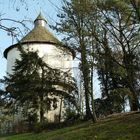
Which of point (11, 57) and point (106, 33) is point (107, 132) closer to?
point (106, 33)

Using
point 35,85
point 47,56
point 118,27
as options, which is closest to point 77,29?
point 118,27

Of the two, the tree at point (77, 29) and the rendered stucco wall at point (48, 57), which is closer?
the tree at point (77, 29)

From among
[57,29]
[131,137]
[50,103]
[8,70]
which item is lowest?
[131,137]

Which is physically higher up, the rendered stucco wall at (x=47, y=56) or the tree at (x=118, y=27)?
the rendered stucco wall at (x=47, y=56)

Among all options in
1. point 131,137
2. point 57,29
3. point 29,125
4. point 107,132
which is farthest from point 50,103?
point 131,137

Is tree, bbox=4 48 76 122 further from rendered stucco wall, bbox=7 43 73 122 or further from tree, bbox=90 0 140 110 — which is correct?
tree, bbox=90 0 140 110

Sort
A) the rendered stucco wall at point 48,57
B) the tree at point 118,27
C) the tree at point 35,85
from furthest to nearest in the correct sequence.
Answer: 1. the rendered stucco wall at point 48,57
2. the tree at point 35,85
3. the tree at point 118,27

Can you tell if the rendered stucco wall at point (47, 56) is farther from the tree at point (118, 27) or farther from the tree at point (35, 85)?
the tree at point (118, 27)

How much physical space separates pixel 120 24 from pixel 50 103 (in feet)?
47.5

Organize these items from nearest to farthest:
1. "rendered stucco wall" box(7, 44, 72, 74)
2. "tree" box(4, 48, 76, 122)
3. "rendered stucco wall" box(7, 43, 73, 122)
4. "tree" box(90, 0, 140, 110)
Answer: "tree" box(90, 0, 140, 110) < "tree" box(4, 48, 76, 122) < "rendered stucco wall" box(7, 43, 73, 122) < "rendered stucco wall" box(7, 44, 72, 74)

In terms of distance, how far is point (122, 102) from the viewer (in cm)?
3716

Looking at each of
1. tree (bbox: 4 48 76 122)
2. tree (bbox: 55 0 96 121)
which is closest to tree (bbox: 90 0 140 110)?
tree (bbox: 55 0 96 121)

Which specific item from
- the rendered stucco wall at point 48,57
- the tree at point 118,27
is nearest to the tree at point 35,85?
the rendered stucco wall at point 48,57

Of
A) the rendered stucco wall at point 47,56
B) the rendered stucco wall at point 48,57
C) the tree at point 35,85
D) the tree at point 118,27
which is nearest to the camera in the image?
the tree at point 118,27
